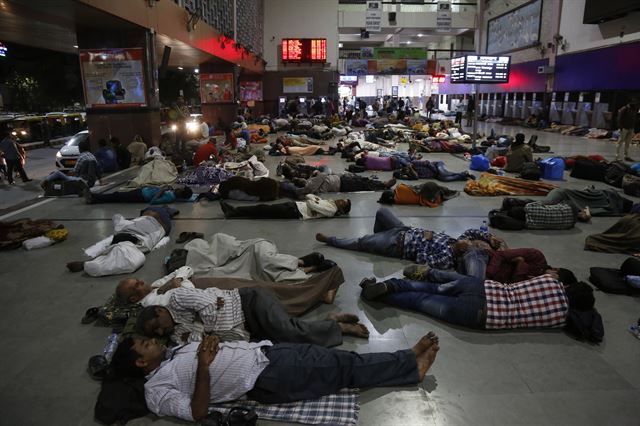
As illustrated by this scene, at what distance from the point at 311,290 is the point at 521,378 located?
195 centimetres

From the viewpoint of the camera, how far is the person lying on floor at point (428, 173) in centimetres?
1065

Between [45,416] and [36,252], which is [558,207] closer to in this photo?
[45,416]

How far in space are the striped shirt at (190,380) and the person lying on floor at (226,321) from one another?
0.48 metres

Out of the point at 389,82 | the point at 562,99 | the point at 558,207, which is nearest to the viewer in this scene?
the point at 558,207

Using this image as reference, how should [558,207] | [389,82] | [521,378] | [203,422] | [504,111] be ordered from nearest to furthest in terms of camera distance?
1. [203,422]
2. [521,378]
3. [558,207]
4. [504,111]
5. [389,82]

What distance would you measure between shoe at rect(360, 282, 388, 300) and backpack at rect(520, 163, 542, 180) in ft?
23.9

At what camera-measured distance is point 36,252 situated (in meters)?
6.18

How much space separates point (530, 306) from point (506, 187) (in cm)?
594

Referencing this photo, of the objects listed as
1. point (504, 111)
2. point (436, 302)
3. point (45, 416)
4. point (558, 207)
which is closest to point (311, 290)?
point (436, 302)

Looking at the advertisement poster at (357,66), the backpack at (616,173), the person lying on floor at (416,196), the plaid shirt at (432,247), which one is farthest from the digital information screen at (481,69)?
the advertisement poster at (357,66)

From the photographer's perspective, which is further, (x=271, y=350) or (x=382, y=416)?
(x=271, y=350)

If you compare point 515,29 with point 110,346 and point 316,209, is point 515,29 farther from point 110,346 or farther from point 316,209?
point 110,346

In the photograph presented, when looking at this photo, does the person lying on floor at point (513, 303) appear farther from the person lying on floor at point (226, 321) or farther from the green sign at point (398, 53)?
the green sign at point (398, 53)

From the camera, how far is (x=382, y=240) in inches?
226
